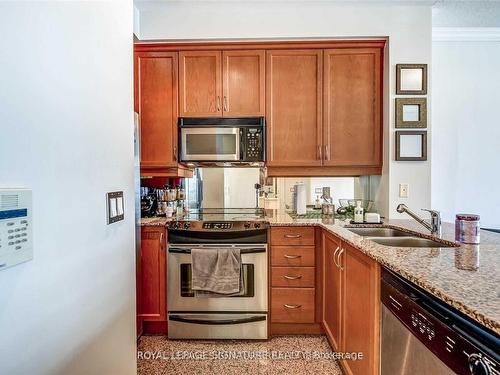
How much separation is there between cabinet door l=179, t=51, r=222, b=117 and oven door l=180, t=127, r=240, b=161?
0.16 meters

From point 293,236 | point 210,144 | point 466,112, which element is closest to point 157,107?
point 210,144

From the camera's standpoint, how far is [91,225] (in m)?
0.96

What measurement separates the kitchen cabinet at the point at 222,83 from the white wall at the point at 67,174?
138cm

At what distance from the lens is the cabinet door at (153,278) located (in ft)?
7.65

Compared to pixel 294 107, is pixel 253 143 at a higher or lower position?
lower

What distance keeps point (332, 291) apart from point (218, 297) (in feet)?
2.79

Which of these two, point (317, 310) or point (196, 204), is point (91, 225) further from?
point (196, 204)

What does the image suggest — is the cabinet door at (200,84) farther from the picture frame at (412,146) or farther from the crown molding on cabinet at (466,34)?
the crown molding on cabinet at (466,34)

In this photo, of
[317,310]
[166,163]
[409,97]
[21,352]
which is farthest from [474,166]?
[21,352]

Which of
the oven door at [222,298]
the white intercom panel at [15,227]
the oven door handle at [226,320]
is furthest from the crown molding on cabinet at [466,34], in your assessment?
the white intercom panel at [15,227]

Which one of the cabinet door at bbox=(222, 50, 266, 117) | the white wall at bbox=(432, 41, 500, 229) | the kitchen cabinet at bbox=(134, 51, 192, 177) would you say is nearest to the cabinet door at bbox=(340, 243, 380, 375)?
the cabinet door at bbox=(222, 50, 266, 117)

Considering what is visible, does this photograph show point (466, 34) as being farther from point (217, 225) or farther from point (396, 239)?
point (217, 225)

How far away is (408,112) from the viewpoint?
2494 mm

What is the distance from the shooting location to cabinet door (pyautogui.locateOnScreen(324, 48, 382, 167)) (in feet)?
8.41
